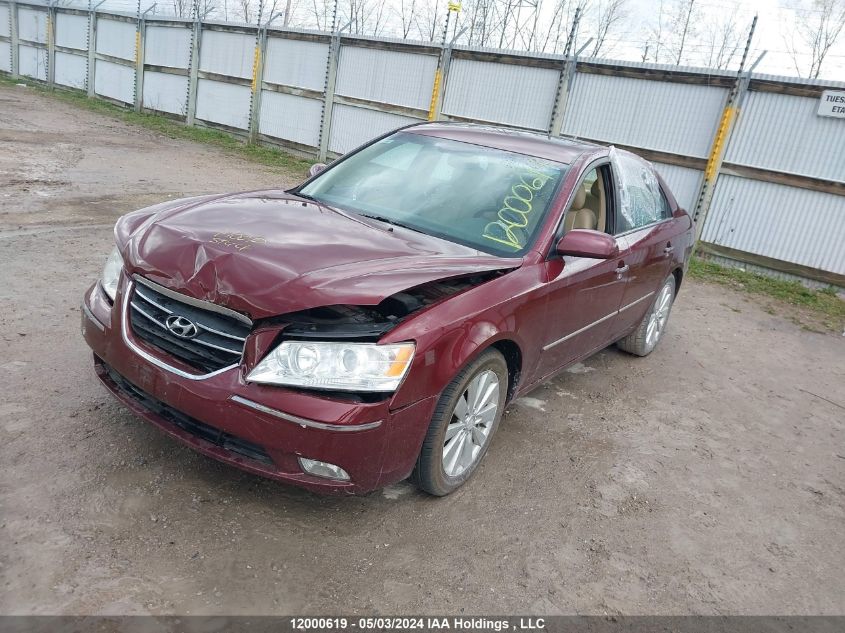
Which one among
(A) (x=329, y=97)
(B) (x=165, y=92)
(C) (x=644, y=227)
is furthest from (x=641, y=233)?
(B) (x=165, y=92)

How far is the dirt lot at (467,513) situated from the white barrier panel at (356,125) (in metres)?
9.60

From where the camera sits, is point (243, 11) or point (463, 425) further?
point (243, 11)

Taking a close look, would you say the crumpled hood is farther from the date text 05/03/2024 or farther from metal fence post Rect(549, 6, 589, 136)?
metal fence post Rect(549, 6, 589, 136)

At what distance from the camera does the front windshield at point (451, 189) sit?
3.64m

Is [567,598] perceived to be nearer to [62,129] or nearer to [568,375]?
[568,375]

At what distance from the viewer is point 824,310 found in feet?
27.7

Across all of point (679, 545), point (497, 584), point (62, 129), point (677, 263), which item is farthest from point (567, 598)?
point (62, 129)

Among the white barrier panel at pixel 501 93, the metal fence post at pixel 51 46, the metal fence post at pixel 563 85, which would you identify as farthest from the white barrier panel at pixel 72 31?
the metal fence post at pixel 563 85

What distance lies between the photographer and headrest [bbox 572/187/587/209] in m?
3.95

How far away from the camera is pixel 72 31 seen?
23625mm

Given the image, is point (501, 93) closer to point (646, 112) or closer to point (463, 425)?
point (646, 112)

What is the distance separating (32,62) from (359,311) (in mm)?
29555

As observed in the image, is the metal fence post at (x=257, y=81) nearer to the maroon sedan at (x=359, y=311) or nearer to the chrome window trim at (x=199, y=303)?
the maroon sedan at (x=359, y=311)

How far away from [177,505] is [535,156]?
2.75m
